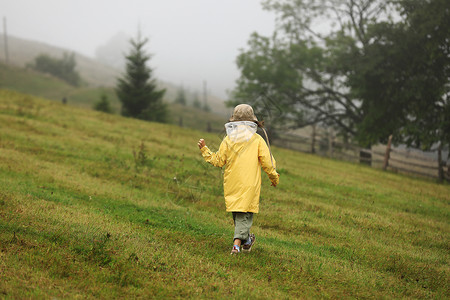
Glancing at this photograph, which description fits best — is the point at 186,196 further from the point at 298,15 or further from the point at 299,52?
the point at 298,15

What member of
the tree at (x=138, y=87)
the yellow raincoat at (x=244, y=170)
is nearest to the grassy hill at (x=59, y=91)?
the tree at (x=138, y=87)

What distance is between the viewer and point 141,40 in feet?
110

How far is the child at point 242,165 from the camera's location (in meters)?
5.66

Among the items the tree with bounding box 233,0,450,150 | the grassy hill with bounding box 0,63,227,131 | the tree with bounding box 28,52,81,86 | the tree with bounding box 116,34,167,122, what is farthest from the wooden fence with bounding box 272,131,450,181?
the tree with bounding box 28,52,81,86

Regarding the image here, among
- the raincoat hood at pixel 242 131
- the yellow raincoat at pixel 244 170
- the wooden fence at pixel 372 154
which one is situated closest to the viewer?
the yellow raincoat at pixel 244 170

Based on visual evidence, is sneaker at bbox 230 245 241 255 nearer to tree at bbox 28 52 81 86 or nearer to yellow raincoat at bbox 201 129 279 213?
yellow raincoat at bbox 201 129 279 213

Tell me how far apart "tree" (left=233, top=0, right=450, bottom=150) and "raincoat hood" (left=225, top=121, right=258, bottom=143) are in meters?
11.6

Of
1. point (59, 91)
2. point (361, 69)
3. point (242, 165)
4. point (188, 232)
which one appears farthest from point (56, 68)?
point (242, 165)

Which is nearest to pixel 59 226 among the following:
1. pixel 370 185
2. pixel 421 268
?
pixel 421 268

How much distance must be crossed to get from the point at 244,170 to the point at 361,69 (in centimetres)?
2039

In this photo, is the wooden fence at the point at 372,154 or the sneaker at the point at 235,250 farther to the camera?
the wooden fence at the point at 372,154

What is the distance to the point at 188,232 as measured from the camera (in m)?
6.93

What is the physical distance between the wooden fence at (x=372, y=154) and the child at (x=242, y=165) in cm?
1652

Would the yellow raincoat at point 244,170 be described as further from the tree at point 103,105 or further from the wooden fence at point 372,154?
the tree at point 103,105
